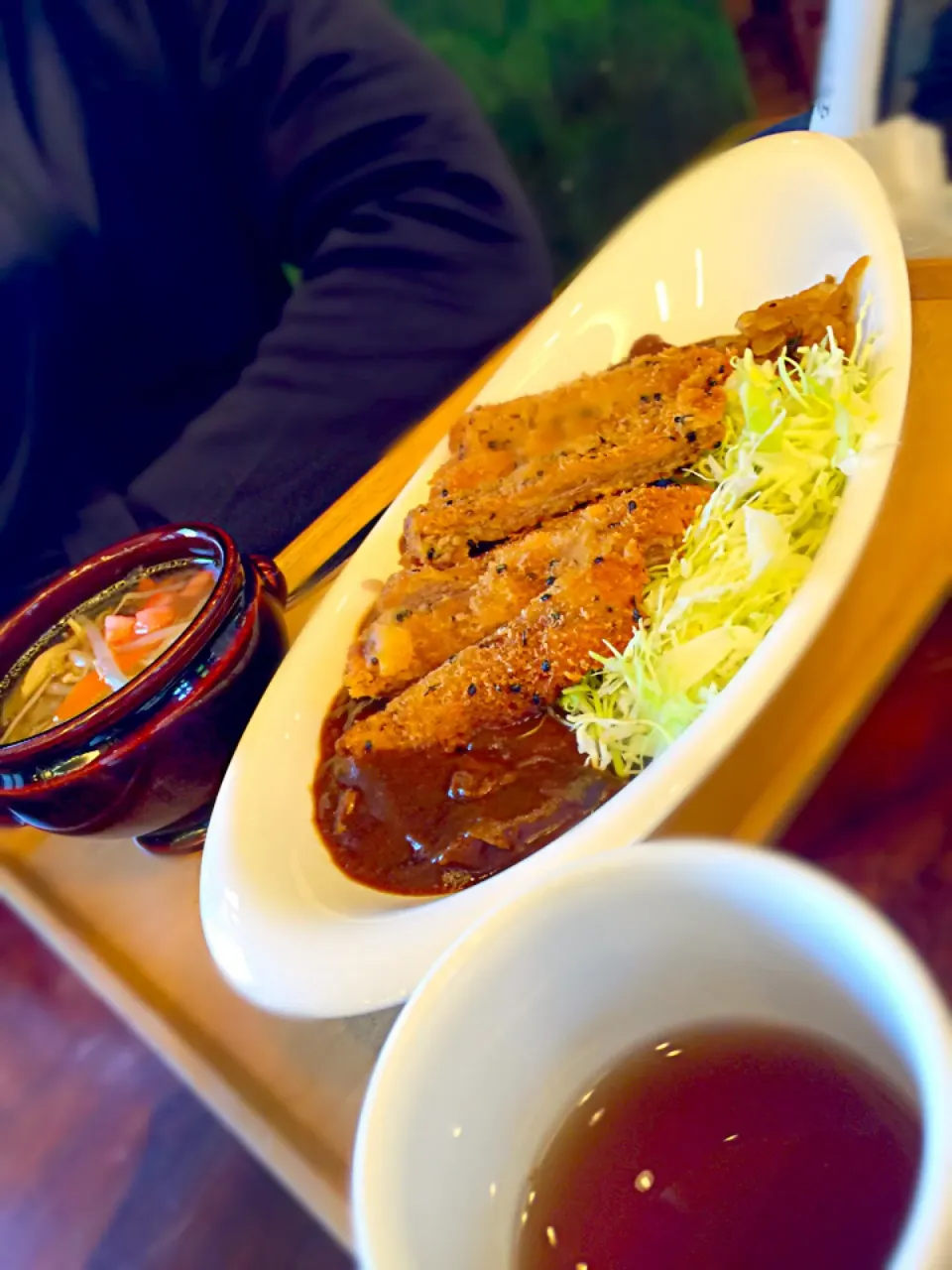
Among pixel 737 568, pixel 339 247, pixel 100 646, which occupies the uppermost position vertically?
pixel 339 247

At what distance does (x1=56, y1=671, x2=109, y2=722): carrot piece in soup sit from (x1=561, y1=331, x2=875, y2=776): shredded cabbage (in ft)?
1.85

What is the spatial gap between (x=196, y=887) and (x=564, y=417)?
79cm

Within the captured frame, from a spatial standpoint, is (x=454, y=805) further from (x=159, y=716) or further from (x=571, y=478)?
(x=571, y=478)

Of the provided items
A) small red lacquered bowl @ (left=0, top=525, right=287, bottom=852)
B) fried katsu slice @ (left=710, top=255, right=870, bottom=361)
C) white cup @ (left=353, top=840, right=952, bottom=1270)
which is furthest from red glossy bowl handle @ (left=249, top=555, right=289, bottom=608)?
white cup @ (left=353, top=840, right=952, bottom=1270)

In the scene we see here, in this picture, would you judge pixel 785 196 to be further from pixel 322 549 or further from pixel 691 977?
pixel 691 977

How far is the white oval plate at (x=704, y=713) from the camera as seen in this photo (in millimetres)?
838

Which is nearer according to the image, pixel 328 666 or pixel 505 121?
pixel 328 666

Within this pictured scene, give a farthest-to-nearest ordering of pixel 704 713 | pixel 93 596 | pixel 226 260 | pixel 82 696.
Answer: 1. pixel 226 260
2. pixel 93 596
3. pixel 82 696
4. pixel 704 713

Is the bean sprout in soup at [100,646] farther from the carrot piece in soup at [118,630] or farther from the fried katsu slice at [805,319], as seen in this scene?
the fried katsu slice at [805,319]

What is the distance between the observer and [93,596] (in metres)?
1.29

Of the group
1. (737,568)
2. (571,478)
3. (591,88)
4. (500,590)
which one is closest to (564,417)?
(571,478)

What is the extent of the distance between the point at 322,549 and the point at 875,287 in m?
0.88

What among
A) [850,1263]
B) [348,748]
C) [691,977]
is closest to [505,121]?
[348,748]

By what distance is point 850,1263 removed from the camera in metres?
0.37
